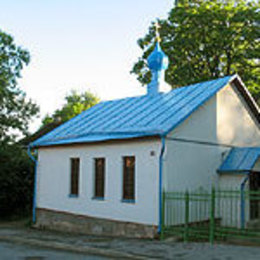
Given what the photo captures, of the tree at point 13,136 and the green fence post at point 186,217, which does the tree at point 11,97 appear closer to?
the tree at point 13,136

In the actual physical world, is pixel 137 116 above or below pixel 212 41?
below

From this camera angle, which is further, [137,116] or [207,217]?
[137,116]

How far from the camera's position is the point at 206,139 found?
1373 centimetres

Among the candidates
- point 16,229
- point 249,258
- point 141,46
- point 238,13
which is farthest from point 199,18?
point 249,258

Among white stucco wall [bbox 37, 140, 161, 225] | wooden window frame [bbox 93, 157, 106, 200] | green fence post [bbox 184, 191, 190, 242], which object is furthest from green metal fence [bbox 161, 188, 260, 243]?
wooden window frame [bbox 93, 157, 106, 200]

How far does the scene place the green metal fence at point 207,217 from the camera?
1096cm

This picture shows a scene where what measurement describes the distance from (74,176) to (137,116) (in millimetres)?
3368

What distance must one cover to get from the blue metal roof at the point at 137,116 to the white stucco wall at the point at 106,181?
358mm

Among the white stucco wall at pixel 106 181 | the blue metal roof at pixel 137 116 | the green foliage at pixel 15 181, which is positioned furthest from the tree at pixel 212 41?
the white stucco wall at pixel 106 181

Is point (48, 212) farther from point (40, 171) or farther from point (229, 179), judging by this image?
point (229, 179)

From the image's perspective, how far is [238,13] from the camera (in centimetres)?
2362

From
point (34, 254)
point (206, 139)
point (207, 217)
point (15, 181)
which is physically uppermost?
point (206, 139)

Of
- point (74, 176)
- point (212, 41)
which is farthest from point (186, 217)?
point (212, 41)

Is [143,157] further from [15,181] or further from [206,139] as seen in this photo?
[15,181]
